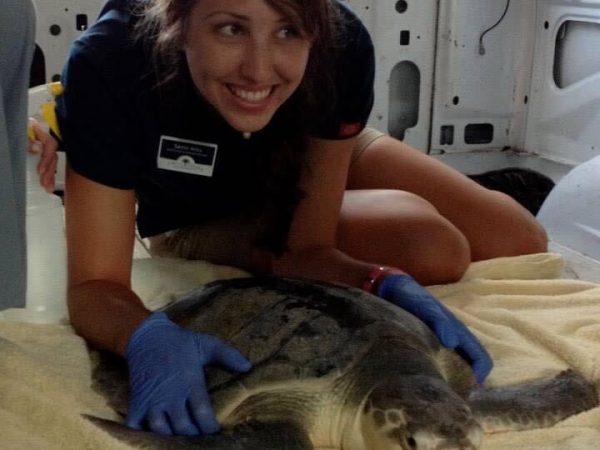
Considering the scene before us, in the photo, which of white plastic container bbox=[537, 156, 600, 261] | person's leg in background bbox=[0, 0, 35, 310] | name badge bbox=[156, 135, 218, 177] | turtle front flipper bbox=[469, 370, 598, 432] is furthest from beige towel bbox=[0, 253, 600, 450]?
white plastic container bbox=[537, 156, 600, 261]

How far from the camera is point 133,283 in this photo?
1.41 meters

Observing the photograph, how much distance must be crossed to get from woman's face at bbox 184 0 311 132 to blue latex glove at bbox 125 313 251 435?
290 mm

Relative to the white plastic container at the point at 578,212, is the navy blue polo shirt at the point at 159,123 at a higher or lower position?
higher

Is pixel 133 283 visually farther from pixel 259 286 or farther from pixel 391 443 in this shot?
pixel 391 443

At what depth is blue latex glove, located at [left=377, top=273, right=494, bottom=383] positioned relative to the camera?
3.58 ft

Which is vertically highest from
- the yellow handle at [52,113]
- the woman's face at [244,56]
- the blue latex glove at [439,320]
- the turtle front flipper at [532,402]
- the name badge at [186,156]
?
the woman's face at [244,56]

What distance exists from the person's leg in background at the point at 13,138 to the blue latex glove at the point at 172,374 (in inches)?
6.5

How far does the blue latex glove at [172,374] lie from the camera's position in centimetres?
89

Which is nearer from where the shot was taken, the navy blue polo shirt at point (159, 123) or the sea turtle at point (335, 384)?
the sea turtle at point (335, 384)

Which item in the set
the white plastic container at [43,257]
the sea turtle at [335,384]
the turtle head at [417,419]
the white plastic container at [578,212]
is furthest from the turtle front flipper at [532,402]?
the white plastic container at [578,212]

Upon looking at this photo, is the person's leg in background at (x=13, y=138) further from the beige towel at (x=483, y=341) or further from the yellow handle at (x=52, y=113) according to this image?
the yellow handle at (x=52, y=113)

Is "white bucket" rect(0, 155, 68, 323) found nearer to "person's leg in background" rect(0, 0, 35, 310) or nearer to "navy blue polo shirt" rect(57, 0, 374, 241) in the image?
"navy blue polo shirt" rect(57, 0, 374, 241)

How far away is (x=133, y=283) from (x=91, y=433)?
577 millimetres

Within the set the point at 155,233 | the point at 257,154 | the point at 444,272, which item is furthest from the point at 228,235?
the point at 444,272
